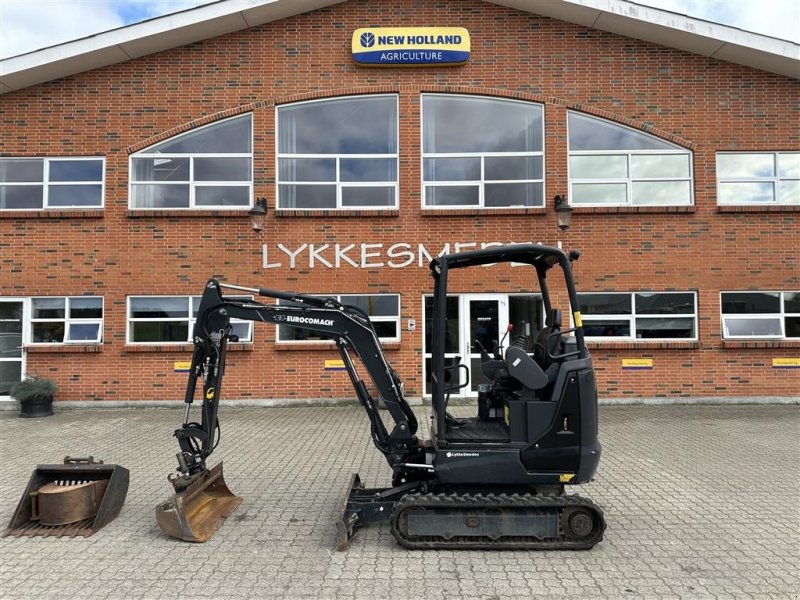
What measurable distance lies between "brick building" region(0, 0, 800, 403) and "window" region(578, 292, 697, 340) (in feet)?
0.14

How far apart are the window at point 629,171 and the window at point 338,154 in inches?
157

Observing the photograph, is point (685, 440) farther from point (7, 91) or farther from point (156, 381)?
point (7, 91)

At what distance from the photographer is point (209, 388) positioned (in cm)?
483

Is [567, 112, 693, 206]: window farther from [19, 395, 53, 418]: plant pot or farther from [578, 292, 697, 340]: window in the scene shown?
[19, 395, 53, 418]: plant pot

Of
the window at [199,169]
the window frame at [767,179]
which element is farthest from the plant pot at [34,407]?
the window frame at [767,179]

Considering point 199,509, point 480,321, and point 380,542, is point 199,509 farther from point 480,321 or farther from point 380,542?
point 480,321

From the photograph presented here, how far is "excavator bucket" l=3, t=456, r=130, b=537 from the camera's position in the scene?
4633 millimetres

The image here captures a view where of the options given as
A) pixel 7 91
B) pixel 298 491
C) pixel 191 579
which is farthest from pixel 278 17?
pixel 191 579

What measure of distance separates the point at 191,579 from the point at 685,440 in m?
7.17

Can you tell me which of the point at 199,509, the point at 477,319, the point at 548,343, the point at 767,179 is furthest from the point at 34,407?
the point at 767,179

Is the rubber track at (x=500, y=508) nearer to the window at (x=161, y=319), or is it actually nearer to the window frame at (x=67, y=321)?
the window at (x=161, y=319)

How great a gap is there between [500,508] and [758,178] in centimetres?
1048

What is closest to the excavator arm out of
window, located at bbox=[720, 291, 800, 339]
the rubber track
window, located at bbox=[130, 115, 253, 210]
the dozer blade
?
the dozer blade

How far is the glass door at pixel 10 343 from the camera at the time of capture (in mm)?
10859
